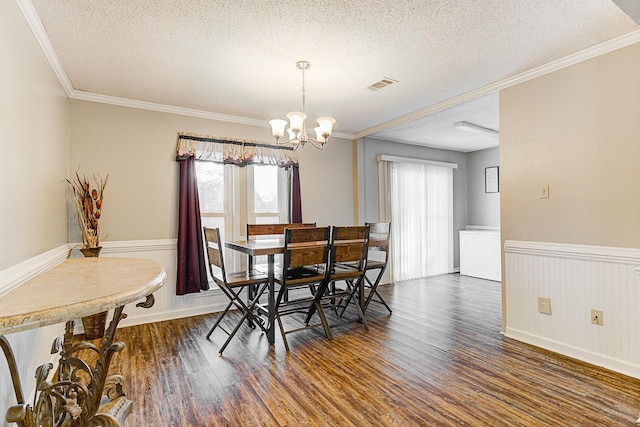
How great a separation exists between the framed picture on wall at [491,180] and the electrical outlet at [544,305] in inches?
133

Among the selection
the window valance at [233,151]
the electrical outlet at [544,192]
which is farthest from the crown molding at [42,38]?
the electrical outlet at [544,192]

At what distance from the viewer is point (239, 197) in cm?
402

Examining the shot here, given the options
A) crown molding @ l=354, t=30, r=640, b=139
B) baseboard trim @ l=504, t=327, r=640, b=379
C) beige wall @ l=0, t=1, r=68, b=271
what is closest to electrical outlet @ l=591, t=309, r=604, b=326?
baseboard trim @ l=504, t=327, r=640, b=379

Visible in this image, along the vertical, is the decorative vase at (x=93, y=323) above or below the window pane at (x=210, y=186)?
below

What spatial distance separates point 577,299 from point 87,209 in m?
4.14

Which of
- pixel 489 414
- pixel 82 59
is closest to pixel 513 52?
pixel 489 414

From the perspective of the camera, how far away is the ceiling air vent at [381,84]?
2.98 metres

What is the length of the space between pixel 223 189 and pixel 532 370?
3.37 metres

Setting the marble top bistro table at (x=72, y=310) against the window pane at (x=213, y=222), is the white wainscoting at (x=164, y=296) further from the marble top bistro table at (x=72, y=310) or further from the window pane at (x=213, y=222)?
the marble top bistro table at (x=72, y=310)

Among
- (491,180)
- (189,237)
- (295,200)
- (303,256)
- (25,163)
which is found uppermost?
(491,180)

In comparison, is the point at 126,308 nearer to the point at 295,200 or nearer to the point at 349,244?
the point at 295,200

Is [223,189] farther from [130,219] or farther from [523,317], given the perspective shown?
[523,317]

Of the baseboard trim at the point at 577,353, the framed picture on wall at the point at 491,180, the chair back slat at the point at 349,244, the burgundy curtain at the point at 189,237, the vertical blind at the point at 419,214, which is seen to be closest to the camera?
the baseboard trim at the point at 577,353

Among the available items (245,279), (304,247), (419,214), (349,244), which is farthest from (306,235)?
(419,214)
